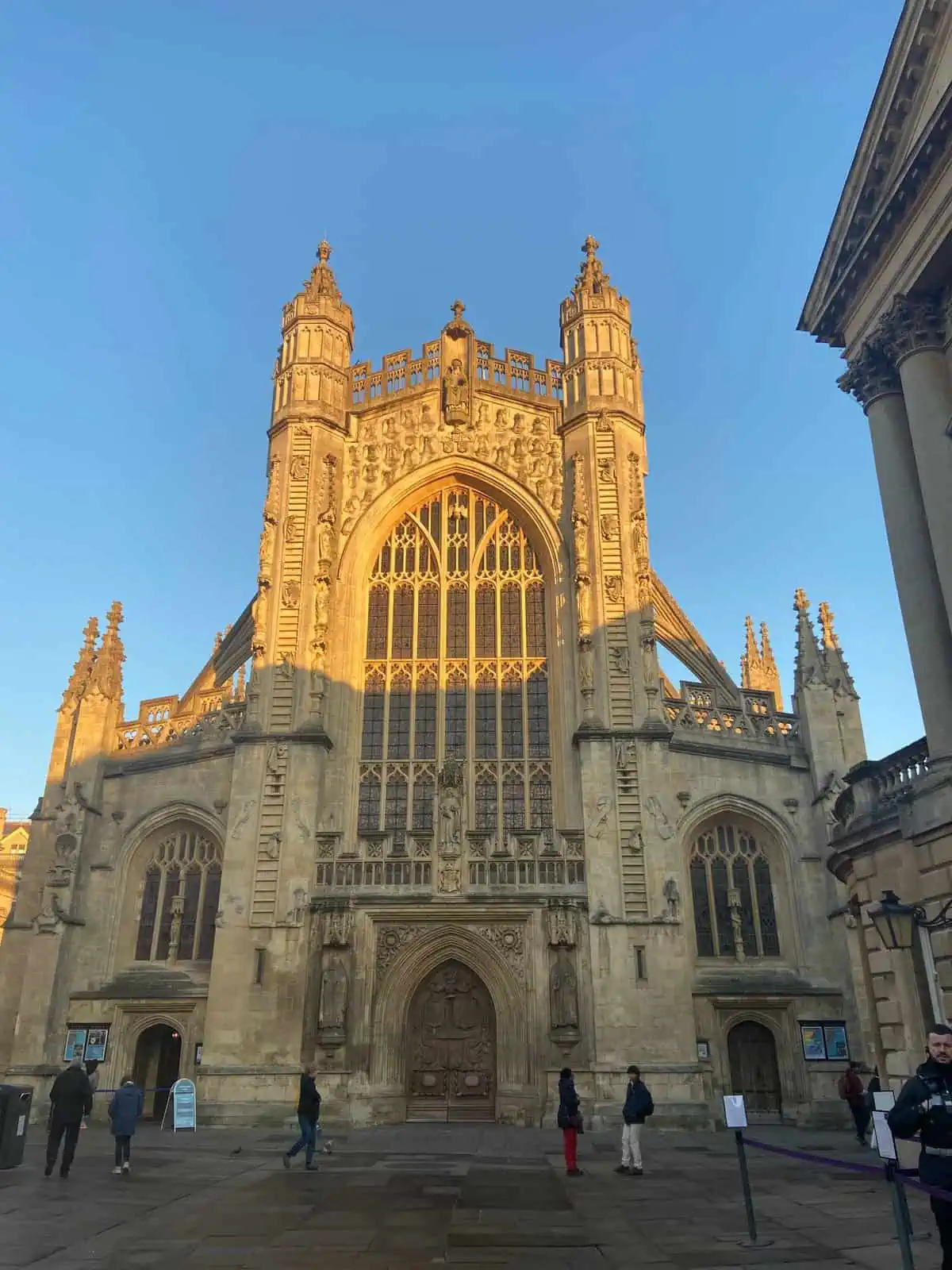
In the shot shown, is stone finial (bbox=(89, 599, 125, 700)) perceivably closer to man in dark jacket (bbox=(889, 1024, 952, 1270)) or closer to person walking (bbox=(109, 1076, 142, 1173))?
person walking (bbox=(109, 1076, 142, 1173))

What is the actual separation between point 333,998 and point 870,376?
17.6 m

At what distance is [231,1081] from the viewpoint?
71.6ft

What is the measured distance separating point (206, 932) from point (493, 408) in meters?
17.9

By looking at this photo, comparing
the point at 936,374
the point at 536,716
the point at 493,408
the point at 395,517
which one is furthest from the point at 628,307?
the point at 936,374

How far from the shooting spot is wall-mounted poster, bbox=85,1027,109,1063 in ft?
77.8

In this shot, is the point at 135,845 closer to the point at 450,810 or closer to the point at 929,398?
the point at 450,810

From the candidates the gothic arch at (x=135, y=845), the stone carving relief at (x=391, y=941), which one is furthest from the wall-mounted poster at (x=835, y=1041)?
the gothic arch at (x=135, y=845)

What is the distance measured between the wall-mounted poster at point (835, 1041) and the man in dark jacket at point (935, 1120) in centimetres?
1855

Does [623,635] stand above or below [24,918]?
above

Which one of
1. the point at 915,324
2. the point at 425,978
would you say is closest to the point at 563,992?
the point at 425,978

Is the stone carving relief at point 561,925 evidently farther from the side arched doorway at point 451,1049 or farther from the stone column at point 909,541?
the stone column at point 909,541

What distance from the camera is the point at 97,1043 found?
23891 mm

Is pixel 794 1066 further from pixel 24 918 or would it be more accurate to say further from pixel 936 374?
pixel 24 918

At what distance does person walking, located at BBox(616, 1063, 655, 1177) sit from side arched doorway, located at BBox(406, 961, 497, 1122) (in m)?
8.83
